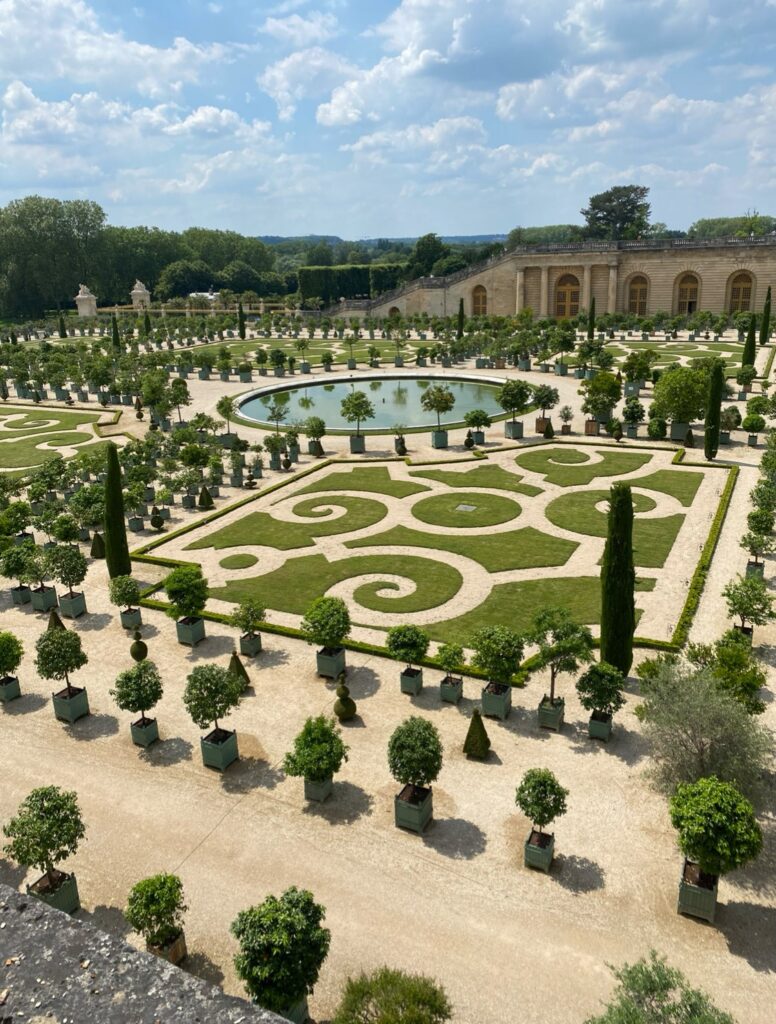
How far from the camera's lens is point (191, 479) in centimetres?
4194

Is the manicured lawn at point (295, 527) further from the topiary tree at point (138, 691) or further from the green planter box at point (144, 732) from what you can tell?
the green planter box at point (144, 732)

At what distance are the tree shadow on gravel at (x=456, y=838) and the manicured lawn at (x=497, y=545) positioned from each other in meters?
15.0

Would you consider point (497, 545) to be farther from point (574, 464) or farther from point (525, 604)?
point (574, 464)

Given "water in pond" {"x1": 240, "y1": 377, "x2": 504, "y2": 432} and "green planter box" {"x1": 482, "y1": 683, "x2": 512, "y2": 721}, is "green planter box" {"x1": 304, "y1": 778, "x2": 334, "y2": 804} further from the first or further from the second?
"water in pond" {"x1": 240, "y1": 377, "x2": 504, "y2": 432}

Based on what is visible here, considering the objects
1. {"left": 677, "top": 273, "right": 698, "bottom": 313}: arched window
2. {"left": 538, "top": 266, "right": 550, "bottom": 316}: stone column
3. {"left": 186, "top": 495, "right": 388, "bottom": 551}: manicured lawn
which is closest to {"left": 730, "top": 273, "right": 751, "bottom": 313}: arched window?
{"left": 677, "top": 273, "right": 698, "bottom": 313}: arched window

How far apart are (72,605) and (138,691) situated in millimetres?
10305

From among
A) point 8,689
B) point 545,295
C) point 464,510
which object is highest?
point 545,295

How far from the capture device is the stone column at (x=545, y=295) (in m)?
114

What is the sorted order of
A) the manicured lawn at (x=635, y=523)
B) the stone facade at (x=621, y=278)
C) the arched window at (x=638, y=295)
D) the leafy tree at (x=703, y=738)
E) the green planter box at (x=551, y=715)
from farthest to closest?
the arched window at (x=638, y=295) → the stone facade at (x=621, y=278) → the manicured lawn at (x=635, y=523) → the green planter box at (x=551, y=715) → the leafy tree at (x=703, y=738)

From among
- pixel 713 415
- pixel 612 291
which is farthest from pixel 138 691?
pixel 612 291

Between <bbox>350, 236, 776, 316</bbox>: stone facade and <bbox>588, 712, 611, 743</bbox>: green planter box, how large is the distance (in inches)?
3867

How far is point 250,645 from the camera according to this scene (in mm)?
26031

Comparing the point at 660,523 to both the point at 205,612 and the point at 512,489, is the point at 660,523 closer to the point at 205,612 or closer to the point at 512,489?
the point at 512,489

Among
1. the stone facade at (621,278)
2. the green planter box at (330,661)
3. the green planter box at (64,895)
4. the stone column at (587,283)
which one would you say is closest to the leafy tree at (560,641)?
the green planter box at (330,661)
